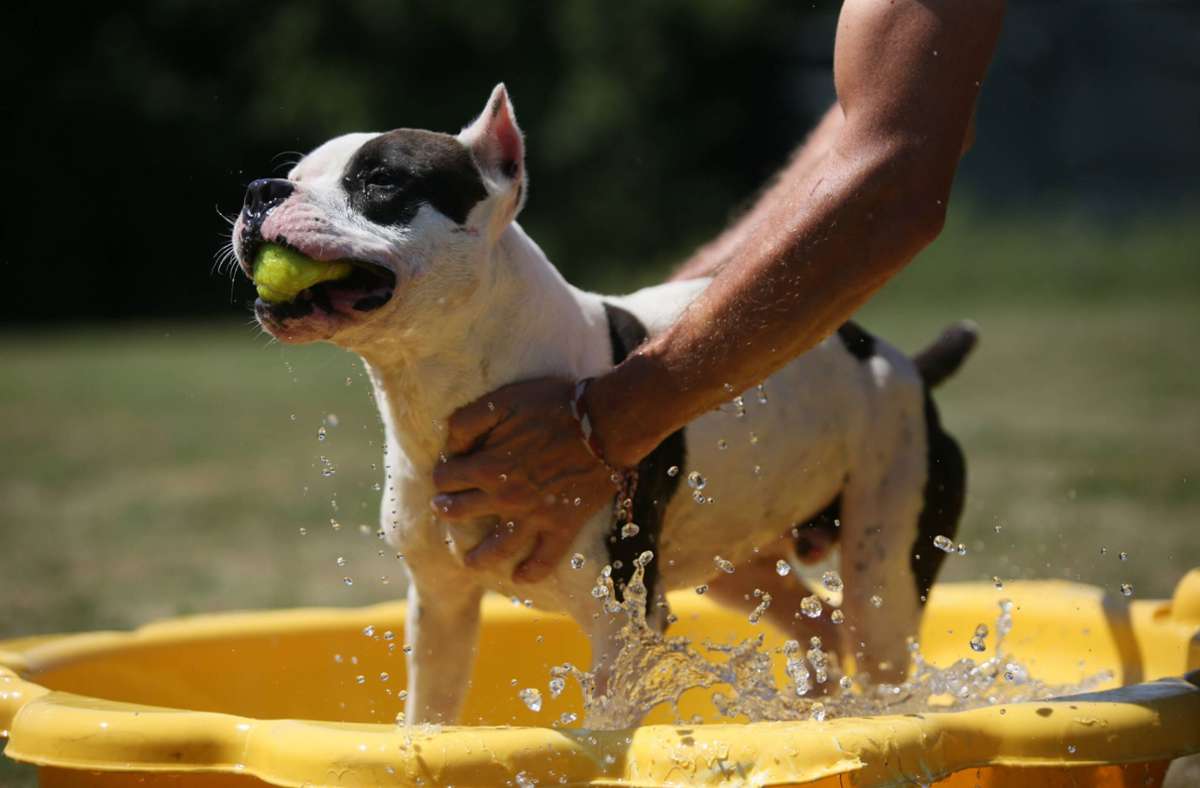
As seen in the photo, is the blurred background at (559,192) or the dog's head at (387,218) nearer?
the dog's head at (387,218)

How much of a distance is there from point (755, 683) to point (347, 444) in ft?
18.7

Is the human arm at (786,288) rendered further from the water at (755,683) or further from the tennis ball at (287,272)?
the tennis ball at (287,272)

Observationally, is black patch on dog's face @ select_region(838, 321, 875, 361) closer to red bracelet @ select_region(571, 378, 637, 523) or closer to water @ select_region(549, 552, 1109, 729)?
water @ select_region(549, 552, 1109, 729)

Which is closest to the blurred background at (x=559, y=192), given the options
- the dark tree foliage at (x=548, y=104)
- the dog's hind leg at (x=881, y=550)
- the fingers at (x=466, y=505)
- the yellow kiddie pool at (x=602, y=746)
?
the dark tree foliage at (x=548, y=104)

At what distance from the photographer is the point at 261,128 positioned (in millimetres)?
10539

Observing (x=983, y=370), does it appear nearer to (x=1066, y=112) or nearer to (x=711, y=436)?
(x=1066, y=112)

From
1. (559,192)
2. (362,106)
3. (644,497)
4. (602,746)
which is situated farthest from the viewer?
(362,106)

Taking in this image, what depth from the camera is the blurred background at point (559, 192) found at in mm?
8180

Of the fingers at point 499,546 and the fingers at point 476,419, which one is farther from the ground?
the fingers at point 476,419

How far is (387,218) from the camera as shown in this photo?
81.7 inches

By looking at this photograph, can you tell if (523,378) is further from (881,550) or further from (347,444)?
(347,444)

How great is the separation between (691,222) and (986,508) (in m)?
7.66

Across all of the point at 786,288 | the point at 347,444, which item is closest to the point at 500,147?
the point at 786,288

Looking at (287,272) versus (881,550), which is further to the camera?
(881,550)
